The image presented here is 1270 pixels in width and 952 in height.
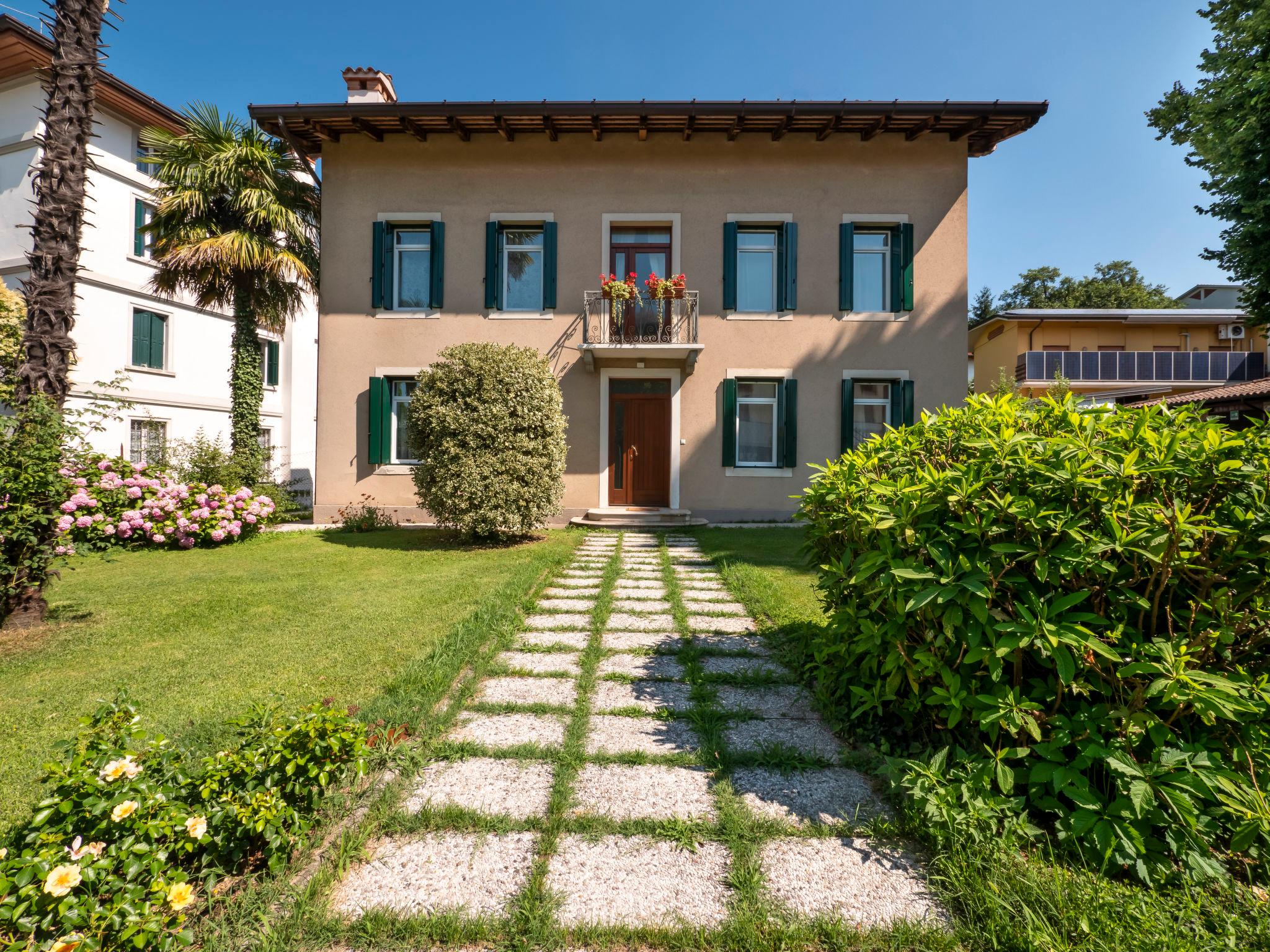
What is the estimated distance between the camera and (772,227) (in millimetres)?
10977

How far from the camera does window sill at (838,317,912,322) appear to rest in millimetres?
10852

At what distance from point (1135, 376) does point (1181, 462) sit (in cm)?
2594

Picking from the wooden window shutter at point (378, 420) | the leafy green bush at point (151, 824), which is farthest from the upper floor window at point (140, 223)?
the leafy green bush at point (151, 824)

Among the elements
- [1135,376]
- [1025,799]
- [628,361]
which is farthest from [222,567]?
[1135,376]

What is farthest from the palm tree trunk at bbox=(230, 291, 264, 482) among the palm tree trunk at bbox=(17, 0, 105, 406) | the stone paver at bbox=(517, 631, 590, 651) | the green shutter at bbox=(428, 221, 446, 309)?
the stone paver at bbox=(517, 631, 590, 651)

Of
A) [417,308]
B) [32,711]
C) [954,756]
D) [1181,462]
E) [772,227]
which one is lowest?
[32,711]

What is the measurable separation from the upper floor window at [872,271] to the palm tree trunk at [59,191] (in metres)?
10.8

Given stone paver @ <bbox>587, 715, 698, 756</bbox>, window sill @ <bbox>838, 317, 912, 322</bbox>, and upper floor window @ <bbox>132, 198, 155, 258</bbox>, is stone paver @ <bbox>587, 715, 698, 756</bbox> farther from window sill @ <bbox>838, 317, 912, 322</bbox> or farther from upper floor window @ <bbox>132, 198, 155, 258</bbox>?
upper floor window @ <bbox>132, 198, 155, 258</bbox>

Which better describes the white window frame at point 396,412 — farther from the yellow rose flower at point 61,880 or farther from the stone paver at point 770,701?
the yellow rose flower at point 61,880

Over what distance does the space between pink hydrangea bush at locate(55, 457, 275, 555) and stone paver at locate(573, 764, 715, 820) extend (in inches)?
328

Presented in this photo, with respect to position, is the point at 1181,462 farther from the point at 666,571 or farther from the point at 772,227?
the point at 772,227

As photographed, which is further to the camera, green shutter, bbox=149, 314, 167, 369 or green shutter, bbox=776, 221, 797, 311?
green shutter, bbox=149, 314, 167, 369

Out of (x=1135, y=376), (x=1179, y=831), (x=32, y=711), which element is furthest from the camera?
(x=1135, y=376)

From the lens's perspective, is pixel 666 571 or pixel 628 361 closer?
pixel 666 571
